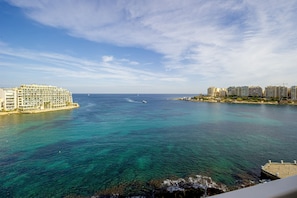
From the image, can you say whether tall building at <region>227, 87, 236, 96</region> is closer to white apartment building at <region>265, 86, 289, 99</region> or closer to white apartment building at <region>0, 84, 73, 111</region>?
white apartment building at <region>265, 86, 289, 99</region>

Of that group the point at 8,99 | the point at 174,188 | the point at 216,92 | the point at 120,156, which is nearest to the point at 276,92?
the point at 216,92

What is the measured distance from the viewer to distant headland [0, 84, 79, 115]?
32281 mm

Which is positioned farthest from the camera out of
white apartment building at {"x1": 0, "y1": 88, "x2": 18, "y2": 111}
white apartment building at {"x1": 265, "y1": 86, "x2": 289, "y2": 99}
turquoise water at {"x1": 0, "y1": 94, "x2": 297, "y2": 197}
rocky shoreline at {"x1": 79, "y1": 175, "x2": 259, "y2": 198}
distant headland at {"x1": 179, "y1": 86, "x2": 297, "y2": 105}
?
white apartment building at {"x1": 265, "y1": 86, "x2": 289, "y2": 99}

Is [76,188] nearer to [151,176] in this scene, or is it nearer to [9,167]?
[151,176]

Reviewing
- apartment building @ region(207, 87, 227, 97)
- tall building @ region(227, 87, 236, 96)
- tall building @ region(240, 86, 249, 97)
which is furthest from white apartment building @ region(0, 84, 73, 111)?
apartment building @ region(207, 87, 227, 97)

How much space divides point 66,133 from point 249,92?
6787cm

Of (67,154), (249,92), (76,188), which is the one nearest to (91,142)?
(67,154)

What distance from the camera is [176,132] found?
17.5 m

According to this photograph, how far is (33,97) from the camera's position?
36.0 meters

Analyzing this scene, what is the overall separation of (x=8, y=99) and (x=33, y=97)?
402 centimetres

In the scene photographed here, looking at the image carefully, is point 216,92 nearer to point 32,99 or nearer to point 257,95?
point 257,95

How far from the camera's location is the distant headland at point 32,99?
3228 cm

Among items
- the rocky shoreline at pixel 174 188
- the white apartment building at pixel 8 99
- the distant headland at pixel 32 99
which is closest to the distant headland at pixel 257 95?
the distant headland at pixel 32 99

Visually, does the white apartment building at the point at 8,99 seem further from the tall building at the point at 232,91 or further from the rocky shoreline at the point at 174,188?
the tall building at the point at 232,91
